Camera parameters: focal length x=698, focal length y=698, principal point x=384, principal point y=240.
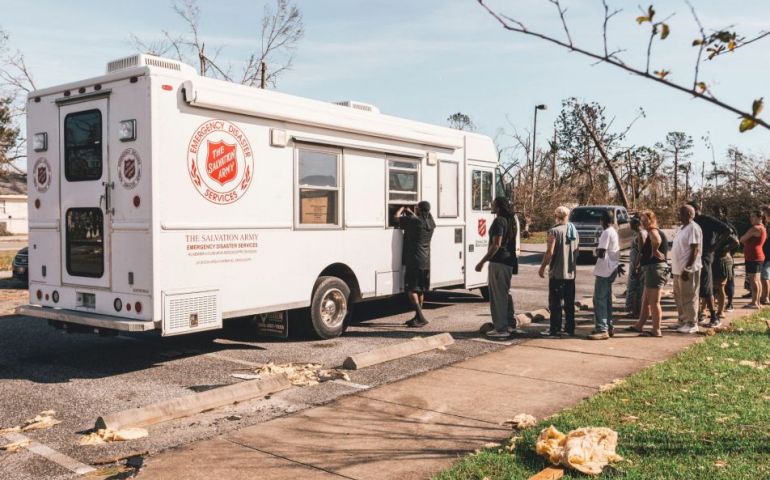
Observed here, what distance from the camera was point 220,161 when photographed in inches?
305

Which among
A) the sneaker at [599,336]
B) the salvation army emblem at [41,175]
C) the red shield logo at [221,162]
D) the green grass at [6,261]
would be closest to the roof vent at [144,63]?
the red shield logo at [221,162]

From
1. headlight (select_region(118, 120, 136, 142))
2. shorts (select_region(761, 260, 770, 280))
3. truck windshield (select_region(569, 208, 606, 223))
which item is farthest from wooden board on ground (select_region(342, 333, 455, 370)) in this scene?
truck windshield (select_region(569, 208, 606, 223))

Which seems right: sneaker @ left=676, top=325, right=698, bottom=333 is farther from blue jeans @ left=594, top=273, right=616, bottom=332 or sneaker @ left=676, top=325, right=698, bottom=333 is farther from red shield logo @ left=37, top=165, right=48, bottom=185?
red shield logo @ left=37, top=165, right=48, bottom=185

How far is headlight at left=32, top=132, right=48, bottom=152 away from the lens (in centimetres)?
812

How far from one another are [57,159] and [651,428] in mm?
6809

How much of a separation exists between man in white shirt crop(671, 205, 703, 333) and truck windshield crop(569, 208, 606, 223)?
1272cm

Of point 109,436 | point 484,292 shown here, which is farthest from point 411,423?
point 484,292

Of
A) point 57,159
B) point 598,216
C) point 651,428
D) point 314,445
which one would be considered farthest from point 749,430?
point 598,216

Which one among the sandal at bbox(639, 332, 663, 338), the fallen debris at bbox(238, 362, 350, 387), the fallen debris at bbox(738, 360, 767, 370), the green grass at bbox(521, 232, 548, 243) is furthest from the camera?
the green grass at bbox(521, 232, 548, 243)

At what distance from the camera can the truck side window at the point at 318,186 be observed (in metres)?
8.81

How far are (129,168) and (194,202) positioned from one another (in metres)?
0.74

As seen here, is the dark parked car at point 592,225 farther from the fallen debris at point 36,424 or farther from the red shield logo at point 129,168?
the fallen debris at point 36,424

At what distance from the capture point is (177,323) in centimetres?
721

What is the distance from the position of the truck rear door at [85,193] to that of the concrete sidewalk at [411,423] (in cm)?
312
